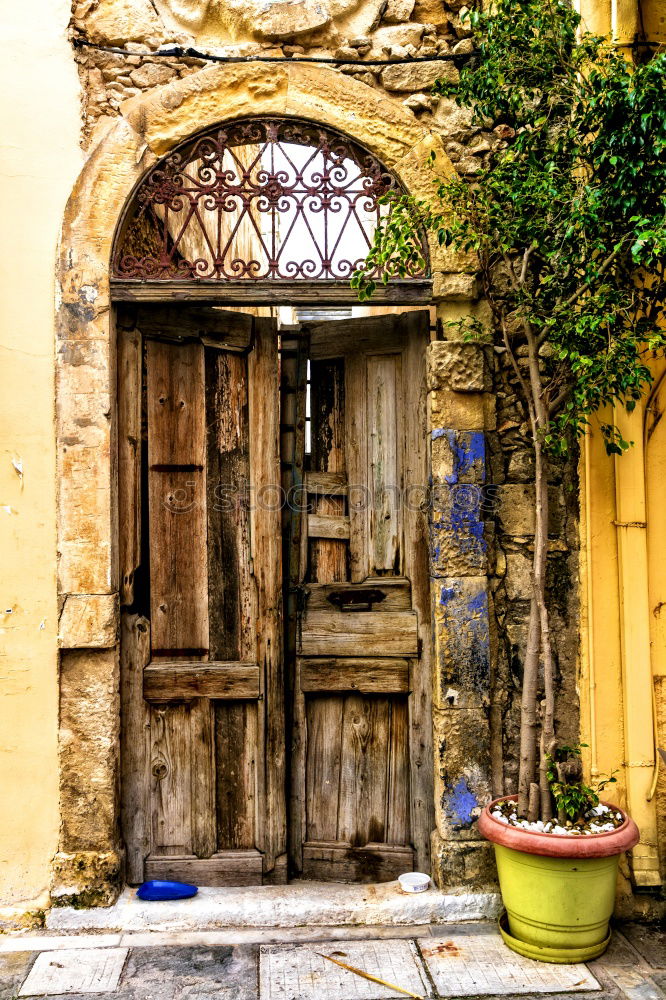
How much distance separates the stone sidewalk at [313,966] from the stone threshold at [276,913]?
4 centimetres

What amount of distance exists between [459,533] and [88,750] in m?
1.85

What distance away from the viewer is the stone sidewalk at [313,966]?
9.88 ft

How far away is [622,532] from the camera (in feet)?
11.8

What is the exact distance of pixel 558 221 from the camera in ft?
10.3

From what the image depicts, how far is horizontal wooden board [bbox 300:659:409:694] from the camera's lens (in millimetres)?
3857

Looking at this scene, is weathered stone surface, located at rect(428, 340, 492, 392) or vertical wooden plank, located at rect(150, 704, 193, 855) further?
vertical wooden plank, located at rect(150, 704, 193, 855)

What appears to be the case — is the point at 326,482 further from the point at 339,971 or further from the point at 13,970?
the point at 13,970

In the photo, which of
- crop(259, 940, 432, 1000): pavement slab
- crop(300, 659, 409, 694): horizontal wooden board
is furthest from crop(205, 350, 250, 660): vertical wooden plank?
crop(259, 940, 432, 1000): pavement slab

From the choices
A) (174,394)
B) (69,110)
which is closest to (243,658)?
(174,394)

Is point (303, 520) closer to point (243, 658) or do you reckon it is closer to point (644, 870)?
point (243, 658)

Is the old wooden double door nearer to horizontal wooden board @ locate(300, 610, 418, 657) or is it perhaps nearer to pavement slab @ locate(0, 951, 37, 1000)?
horizontal wooden board @ locate(300, 610, 418, 657)

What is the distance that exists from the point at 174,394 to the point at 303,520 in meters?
0.84

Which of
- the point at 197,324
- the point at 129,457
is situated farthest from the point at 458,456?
the point at 129,457

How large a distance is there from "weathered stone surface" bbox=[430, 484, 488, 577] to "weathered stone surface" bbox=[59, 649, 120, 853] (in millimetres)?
1490
